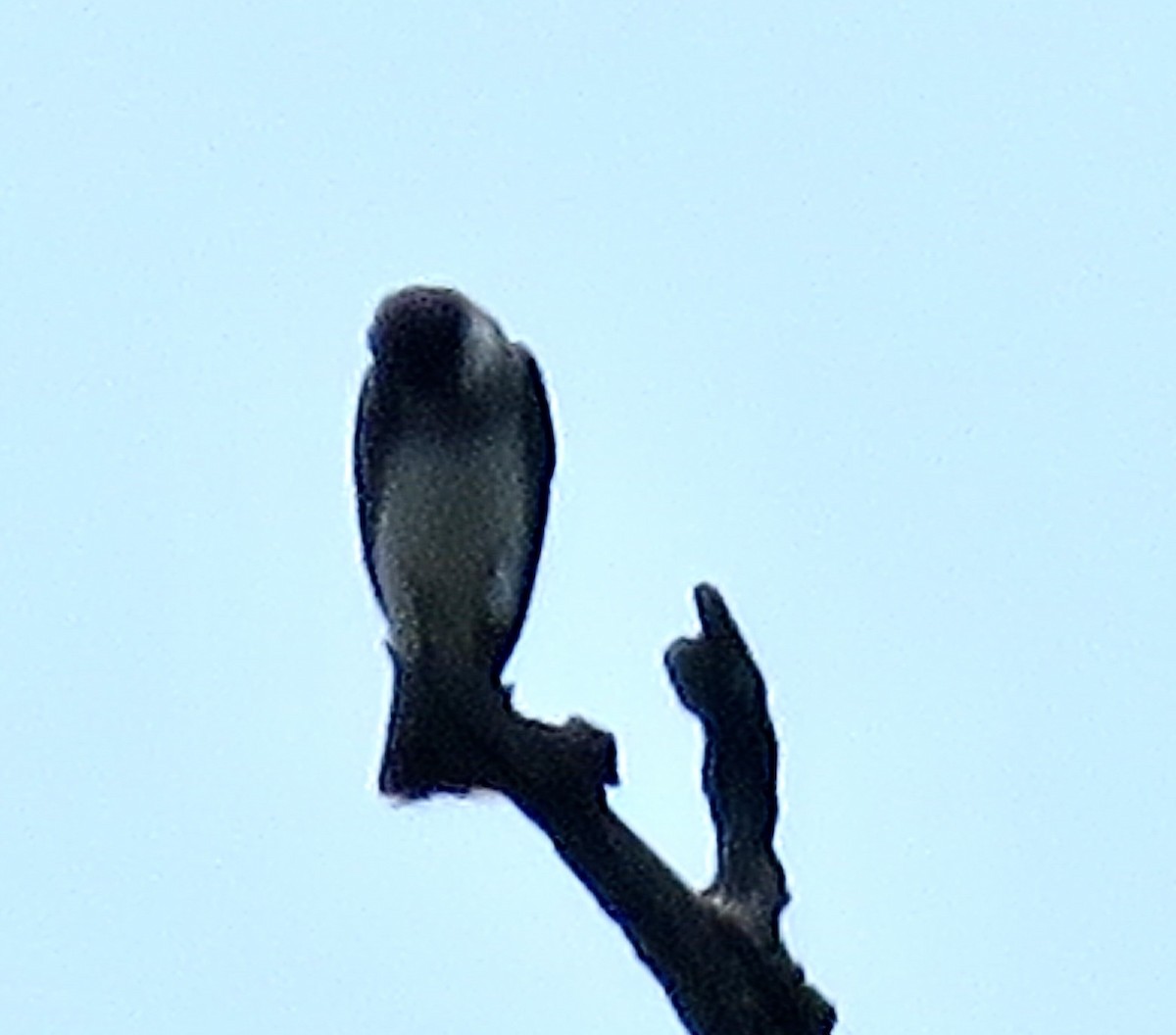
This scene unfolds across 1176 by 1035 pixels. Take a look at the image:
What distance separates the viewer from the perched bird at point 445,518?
2.62 meters

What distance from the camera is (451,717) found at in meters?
2.64

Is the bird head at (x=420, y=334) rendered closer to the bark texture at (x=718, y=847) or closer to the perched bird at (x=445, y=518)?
the perched bird at (x=445, y=518)

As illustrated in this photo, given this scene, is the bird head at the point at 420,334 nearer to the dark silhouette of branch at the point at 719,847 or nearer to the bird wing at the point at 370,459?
the bird wing at the point at 370,459

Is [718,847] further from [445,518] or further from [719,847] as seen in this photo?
[445,518]

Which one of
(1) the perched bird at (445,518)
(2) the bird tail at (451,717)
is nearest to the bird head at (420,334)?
(1) the perched bird at (445,518)

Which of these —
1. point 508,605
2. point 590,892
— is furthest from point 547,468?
point 590,892

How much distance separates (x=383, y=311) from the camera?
269 centimetres

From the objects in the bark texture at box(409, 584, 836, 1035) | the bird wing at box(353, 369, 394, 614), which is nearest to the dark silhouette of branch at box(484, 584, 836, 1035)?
the bark texture at box(409, 584, 836, 1035)

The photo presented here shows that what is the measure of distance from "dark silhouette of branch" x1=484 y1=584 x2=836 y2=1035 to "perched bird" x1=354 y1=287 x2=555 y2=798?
49mm

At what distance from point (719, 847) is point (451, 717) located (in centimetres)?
25

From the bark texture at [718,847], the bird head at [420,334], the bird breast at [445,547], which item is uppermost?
the bird head at [420,334]

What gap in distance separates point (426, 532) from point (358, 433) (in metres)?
0.11

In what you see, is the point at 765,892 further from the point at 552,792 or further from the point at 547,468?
the point at 547,468

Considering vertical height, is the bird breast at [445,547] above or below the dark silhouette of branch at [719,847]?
above
